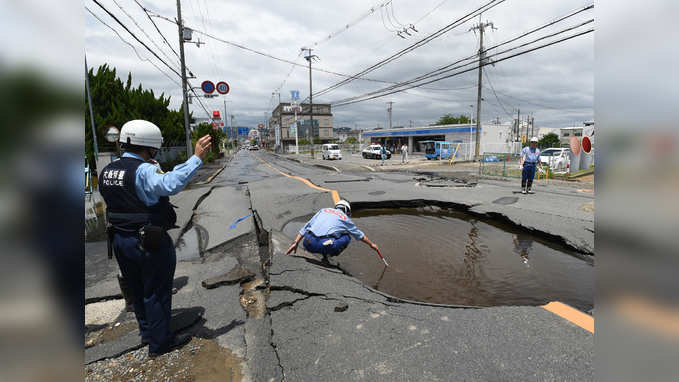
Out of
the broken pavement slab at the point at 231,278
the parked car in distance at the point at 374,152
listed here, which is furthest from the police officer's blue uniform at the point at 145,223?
the parked car in distance at the point at 374,152

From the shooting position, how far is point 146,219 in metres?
2.39

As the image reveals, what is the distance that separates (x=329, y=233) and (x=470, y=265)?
216 cm

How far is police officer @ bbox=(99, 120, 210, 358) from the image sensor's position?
7.54 feet

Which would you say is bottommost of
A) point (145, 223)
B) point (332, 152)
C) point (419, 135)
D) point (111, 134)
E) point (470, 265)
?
point (470, 265)

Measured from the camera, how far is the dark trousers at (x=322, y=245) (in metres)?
4.23

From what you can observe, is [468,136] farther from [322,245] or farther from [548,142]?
[548,142]

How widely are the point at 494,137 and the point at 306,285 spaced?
34.3 m

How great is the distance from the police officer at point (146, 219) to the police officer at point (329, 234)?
1828mm

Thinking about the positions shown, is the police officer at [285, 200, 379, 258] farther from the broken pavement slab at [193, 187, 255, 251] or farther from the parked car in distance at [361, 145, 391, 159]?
the parked car in distance at [361, 145, 391, 159]

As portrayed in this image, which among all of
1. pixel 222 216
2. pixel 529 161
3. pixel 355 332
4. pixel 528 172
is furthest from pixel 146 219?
pixel 528 172
